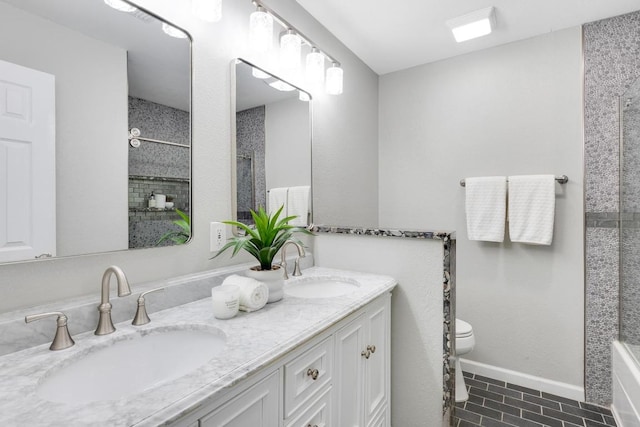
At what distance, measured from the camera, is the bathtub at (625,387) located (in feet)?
4.86

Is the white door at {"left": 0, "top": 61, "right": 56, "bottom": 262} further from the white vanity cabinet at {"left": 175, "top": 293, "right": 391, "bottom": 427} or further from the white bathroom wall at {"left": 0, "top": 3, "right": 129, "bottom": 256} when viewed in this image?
the white vanity cabinet at {"left": 175, "top": 293, "right": 391, "bottom": 427}

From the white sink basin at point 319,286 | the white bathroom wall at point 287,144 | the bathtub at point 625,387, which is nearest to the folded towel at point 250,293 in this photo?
the white sink basin at point 319,286

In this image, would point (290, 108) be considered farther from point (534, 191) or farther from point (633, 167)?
point (633, 167)

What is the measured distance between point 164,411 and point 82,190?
0.73 metres

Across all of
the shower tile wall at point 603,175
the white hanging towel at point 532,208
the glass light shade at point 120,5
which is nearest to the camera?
the glass light shade at point 120,5

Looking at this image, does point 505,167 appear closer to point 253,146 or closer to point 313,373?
point 253,146

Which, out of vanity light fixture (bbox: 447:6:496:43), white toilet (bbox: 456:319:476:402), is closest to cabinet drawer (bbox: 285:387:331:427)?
white toilet (bbox: 456:319:476:402)

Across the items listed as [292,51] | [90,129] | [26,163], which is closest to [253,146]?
[292,51]

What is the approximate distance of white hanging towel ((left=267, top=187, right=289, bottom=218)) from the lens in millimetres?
1623

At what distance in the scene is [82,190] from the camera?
0.95m

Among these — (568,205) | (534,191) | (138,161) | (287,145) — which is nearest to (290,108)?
(287,145)

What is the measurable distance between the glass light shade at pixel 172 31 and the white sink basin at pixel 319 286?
111 centimetres

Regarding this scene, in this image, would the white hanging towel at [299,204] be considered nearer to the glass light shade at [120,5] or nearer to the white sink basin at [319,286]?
the white sink basin at [319,286]

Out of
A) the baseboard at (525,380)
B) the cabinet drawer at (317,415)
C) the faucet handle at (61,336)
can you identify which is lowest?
the baseboard at (525,380)
